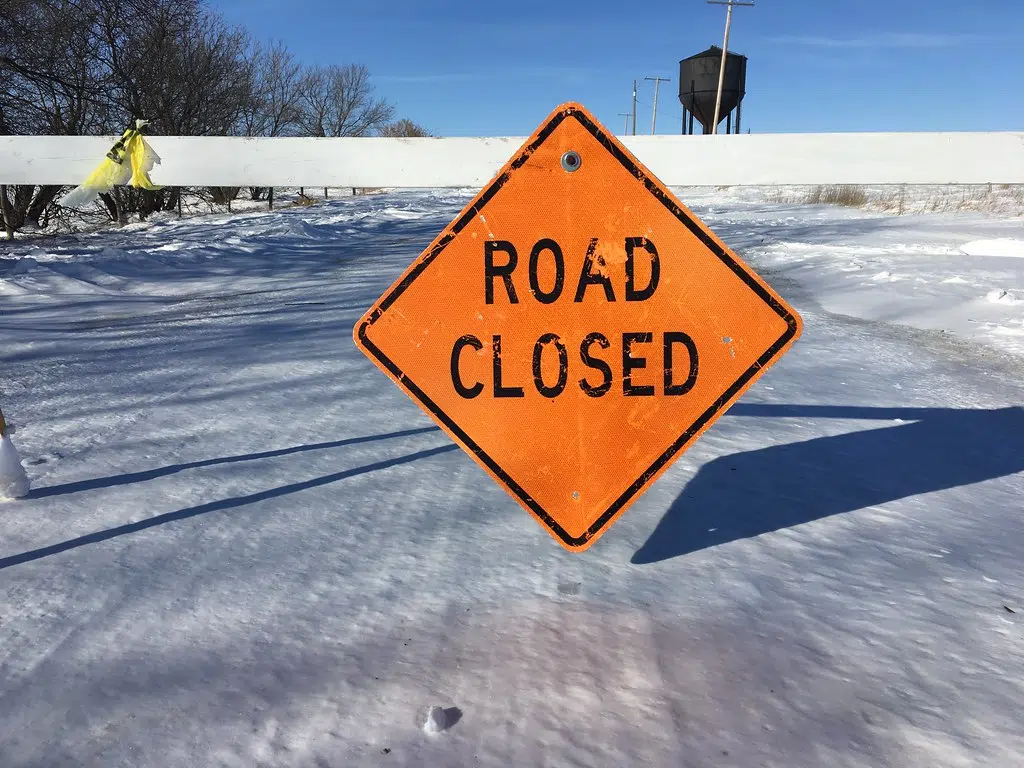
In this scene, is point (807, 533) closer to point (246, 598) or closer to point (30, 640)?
point (246, 598)

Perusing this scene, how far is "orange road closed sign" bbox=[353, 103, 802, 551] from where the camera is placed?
7.27 feet

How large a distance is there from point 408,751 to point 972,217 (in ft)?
73.7

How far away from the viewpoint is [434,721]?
5.64 ft

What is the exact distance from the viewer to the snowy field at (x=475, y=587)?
1.71m

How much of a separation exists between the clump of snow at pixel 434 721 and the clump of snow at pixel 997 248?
40.6 ft

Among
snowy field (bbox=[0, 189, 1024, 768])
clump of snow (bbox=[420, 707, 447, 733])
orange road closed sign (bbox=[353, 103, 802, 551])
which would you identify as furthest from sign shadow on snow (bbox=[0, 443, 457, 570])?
clump of snow (bbox=[420, 707, 447, 733])

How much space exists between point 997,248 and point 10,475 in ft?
44.2

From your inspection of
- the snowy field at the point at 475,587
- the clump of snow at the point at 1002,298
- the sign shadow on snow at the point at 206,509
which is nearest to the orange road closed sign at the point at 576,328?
the snowy field at the point at 475,587

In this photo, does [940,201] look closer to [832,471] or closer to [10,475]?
[832,471]

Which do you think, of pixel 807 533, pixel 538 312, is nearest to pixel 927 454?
pixel 807 533

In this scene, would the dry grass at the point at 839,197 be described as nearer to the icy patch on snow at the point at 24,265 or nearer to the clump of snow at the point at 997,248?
the clump of snow at the point at 997,248

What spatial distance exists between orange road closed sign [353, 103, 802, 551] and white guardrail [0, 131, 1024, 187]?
67 cm

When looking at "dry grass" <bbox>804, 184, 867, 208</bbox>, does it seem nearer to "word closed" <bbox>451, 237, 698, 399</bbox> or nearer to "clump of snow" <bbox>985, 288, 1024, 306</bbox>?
"clump of snow" <bbox>985, 288, 1024, 306</bbox>

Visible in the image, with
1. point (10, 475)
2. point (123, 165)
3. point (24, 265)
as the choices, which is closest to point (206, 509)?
point (10, 475)
